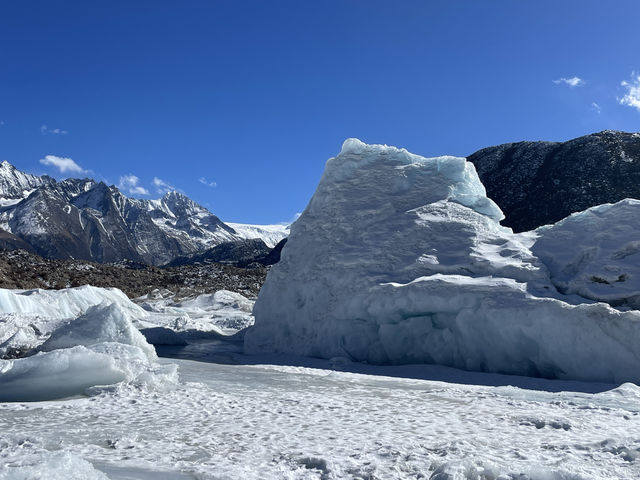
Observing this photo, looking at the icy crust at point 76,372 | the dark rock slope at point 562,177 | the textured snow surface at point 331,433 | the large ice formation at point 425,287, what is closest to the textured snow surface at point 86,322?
the icy crust at point 76,372

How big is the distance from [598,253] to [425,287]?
4916 mm

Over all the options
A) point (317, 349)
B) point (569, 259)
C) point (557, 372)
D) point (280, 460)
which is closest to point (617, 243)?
point (569, 259)

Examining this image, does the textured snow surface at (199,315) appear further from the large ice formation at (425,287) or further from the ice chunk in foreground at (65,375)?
the ice chunk in foreground at (65,375)

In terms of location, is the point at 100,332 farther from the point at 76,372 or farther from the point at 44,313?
the point at 44,313

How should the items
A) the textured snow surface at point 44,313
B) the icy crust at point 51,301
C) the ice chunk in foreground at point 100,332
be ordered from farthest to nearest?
the icy crust at point 51,301, the textured snow surface at point 44,313, the ice chunk in foreground at point 100,332

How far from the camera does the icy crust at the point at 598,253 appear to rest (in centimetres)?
1316

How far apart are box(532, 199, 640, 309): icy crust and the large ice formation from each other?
0.11 meters

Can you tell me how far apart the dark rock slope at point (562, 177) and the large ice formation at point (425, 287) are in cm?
3421

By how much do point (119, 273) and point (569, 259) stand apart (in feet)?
163

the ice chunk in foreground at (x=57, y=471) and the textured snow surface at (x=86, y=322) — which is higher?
the textured snow surface at (x=86, y=322)

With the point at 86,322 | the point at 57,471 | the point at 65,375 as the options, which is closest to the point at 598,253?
the point at 65,375

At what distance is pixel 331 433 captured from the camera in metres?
7.10

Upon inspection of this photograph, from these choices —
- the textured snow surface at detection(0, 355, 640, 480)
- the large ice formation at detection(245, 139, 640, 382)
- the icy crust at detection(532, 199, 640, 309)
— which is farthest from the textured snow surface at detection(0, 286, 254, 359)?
the icy crust at detection(532, 199, 640, 309)

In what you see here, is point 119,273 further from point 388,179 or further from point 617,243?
point 617,243
